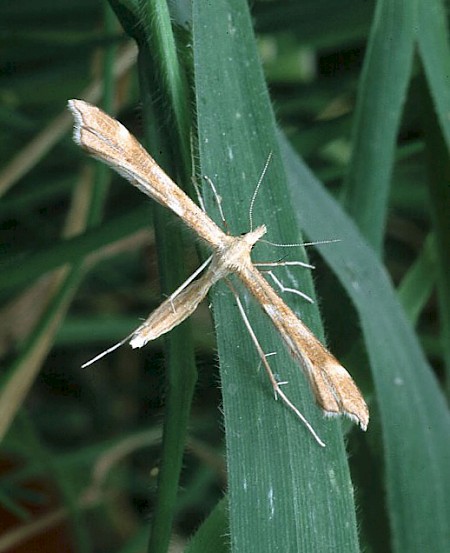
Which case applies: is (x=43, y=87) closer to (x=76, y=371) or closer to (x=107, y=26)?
(x=107, y=26)

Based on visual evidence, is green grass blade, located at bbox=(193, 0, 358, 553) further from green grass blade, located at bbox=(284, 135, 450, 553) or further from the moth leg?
green grass blade, located at bbox=(284, 135, 450, 553)

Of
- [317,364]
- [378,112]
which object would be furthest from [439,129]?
[317,364]

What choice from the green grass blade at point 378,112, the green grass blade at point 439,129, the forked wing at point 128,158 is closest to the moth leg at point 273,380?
the forked wing at point 128,158

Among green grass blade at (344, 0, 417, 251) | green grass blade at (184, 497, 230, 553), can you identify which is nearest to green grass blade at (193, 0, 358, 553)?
green grass blade at (184, 497, 230, 553)

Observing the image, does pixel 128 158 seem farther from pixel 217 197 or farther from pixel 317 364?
pixel 317 364

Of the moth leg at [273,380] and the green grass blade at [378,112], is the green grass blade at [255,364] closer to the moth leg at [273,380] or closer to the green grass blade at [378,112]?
the moth leg at [273,380]
